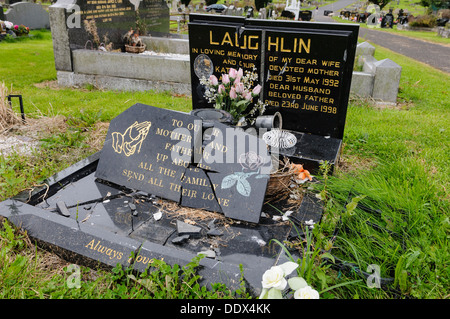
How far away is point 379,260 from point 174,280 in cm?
130

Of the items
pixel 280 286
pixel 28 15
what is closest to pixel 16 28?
pixel 28 15

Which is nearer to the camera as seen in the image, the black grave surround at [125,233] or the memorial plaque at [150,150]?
the black grave surround at [125,233]

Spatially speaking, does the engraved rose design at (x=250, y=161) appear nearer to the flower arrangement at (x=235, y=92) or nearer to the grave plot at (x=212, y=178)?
the grave plot at (x=212, y=178)

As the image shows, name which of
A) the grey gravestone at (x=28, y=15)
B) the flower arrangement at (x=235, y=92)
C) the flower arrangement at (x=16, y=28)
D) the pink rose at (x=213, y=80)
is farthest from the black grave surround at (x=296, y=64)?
the grey gravestone at (x=28, y=15)

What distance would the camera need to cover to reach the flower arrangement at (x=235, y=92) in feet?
13.8

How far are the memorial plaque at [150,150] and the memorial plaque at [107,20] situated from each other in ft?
15.1

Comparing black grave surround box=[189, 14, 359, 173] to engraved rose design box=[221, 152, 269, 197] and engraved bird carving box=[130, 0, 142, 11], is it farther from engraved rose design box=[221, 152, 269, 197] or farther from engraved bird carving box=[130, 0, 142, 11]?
engraved bird carving box=[130, 0, 142, 11]

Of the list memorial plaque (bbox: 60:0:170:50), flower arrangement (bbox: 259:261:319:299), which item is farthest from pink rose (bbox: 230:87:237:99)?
memorial plaque (bbox: 60:0:170:50)

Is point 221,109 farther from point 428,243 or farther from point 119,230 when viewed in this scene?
point 428,243

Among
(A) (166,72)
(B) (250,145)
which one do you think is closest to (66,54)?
(A) (166,72)

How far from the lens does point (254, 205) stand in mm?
3049

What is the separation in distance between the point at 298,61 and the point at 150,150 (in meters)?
1.96

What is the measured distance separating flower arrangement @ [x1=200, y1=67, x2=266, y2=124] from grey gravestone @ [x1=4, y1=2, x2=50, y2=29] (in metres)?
11.1

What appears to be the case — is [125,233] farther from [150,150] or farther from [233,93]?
[233,93]
